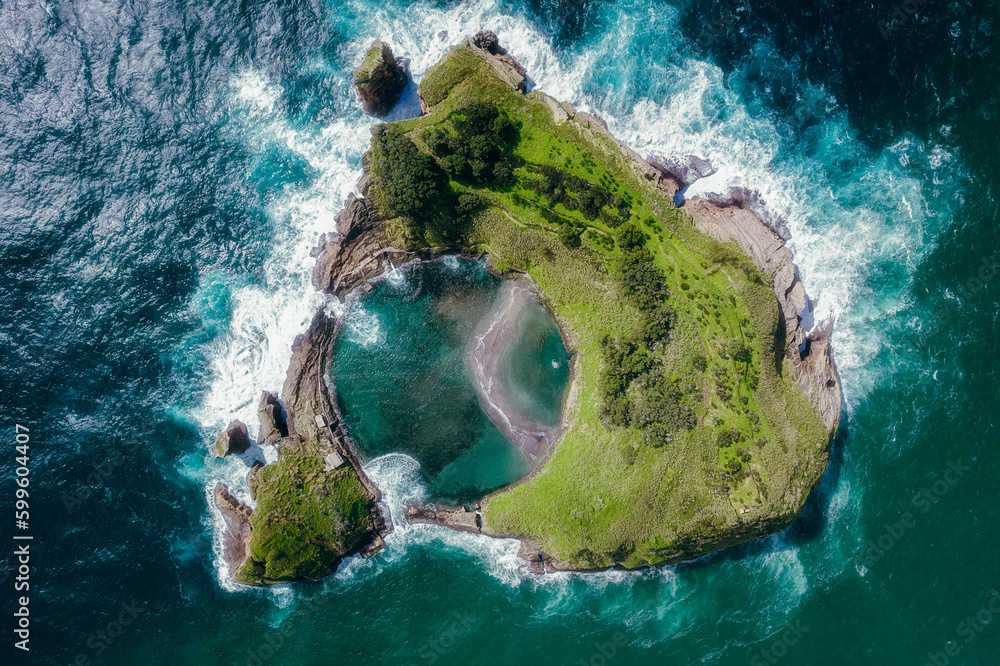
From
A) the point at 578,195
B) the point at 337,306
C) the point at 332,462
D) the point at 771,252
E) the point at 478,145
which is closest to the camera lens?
the point at 478,145

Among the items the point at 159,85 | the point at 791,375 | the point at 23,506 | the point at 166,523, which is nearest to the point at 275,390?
the point at 166,523

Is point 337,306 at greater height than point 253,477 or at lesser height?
greater

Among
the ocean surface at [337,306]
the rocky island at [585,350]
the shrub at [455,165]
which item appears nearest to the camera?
the rocky island at [585,350]

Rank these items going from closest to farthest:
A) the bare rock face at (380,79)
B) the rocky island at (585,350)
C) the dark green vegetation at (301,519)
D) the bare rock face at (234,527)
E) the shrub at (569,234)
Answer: the rocky island at (585,350) → the dark green vegetation at (301,519) → the shrub at (569,234) → the bare rock face at (380,79) → the bare rock face at (234,527)

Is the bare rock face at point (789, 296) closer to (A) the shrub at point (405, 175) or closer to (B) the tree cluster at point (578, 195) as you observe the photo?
(B) the tree cluster at point (578, 195)

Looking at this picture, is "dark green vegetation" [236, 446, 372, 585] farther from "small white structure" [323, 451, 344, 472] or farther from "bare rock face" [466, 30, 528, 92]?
"bare rock face" [466, 30, 528, 92]

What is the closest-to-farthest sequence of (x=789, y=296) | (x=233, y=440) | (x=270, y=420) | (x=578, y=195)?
(x=578, y=195), (x=789, y=296), (x=233, y=440), (x=270, y=420)

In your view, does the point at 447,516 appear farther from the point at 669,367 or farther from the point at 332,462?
the point at 669,367

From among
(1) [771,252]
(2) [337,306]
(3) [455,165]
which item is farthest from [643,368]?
(2) [337,306]

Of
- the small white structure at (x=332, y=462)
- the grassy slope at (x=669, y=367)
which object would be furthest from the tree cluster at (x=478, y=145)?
the small white structure at (x=332, y=462)
